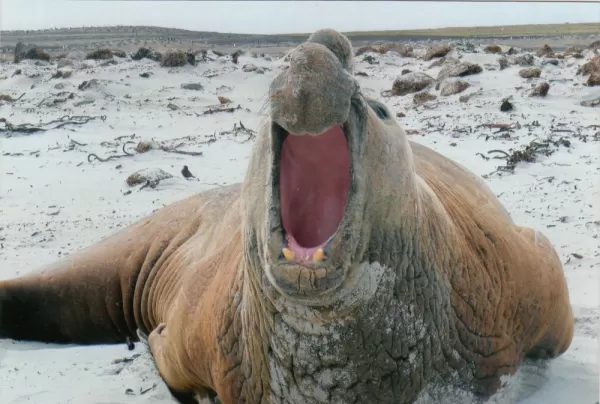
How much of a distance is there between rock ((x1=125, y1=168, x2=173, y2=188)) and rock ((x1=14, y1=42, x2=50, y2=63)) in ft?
32.7

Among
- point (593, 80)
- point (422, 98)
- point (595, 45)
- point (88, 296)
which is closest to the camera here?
point (88, 296)

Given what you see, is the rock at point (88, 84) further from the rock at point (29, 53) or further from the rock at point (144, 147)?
the rock at point (144, 147)

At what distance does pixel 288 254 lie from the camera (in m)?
1.79

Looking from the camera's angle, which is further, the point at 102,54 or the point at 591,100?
the point at 102,54

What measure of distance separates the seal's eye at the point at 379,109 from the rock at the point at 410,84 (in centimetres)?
998

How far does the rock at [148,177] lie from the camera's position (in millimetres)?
6611

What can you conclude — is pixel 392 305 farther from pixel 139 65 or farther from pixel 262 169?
pixel 139 65

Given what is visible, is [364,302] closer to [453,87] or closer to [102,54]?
[453,87]

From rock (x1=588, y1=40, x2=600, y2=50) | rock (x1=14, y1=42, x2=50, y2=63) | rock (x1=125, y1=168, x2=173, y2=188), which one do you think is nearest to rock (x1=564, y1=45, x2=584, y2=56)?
rock (x1=588, y1=40, x2=600, y2=50)

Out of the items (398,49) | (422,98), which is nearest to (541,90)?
(422,98)

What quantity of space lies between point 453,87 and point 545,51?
5.15m

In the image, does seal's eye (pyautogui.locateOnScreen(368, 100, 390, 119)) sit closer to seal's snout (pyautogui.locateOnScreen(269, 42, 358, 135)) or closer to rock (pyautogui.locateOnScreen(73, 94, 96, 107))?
seal's snout (pyautogui.locateOnScreen(269, 42, 358, 135))

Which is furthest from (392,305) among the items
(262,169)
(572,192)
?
(572,192)

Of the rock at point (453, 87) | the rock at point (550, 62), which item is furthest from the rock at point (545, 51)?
the rock at point (453, 87)
